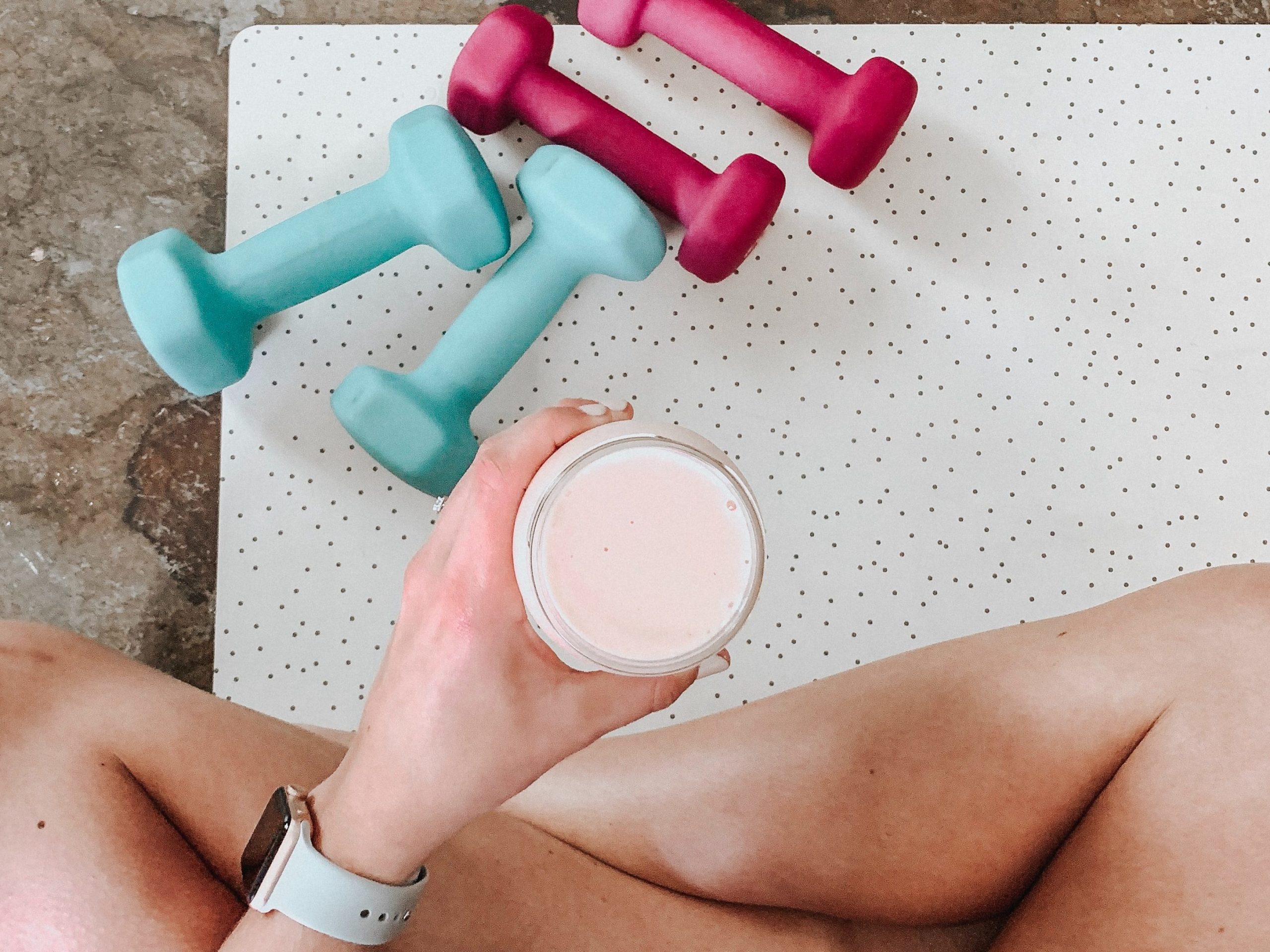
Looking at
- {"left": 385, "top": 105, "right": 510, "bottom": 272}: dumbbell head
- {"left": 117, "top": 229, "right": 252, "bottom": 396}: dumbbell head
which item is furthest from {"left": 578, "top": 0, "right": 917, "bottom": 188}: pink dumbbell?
{"left": 117, "top": 229, "right": 252, "bottom": 396}: dumbbell head

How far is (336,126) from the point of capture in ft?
3.24

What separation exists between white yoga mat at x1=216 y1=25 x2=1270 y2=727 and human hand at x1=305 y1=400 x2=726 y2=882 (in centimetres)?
45

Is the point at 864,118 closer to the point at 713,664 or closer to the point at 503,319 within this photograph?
the point at 503,319

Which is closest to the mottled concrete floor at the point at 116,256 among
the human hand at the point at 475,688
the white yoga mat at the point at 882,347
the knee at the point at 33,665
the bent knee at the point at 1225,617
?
the white yoga mat at the point at 882,347

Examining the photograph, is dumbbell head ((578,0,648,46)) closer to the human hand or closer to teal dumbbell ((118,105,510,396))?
teal dumbbell ((118,105,510,396))

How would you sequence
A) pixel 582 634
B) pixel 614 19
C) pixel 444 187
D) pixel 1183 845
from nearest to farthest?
pixel 582 634 → pixel 1183 845 → pixel 444 187 → pixel 614 19

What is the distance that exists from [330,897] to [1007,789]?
44 centimetres

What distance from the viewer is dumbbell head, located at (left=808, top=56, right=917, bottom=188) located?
0.88 meters

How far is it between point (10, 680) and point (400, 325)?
0.49 m

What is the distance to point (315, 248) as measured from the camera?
2.86ft

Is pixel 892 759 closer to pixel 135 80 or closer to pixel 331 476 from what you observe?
pixel 331 476

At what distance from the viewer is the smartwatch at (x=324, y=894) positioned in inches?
19.9

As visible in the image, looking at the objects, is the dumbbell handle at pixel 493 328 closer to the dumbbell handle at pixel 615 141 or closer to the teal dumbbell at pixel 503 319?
the teal dumbbell at pixel 503 319

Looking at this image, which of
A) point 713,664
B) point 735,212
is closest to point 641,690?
point 713,664
